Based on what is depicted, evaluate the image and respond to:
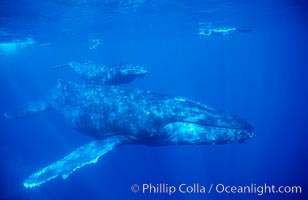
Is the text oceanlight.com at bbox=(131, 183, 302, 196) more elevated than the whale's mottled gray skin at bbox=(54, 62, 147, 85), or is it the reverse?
the whale's mottled gray skin at bbox=(54, 62, 147, 85)

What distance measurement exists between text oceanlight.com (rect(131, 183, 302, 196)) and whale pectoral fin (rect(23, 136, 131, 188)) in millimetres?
12345

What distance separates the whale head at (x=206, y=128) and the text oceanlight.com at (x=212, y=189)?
40.9 feet

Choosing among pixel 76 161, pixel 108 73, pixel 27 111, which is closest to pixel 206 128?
pixel 76 161

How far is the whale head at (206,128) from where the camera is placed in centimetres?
802

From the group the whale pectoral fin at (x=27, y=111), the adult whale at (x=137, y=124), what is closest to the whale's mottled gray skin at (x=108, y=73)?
the adult whale at (x=137, y=124)

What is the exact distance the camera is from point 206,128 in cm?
845

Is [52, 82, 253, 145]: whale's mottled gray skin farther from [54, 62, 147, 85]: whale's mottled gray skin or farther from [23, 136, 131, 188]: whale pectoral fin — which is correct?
[23, 136, 131, 188]: whale pectoral fin

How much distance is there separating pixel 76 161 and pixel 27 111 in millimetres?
8201

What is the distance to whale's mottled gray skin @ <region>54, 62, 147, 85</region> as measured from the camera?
10.7 m

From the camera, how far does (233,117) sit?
851 cm

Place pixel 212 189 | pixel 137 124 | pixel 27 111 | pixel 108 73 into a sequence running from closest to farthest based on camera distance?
pixel 137 124, pixel 108 73, pixel 27 111, pixel 212 189

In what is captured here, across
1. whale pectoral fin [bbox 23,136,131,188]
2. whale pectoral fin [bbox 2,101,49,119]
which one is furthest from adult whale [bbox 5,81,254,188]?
whale pectoral fin [bbox 2,101,49,119]

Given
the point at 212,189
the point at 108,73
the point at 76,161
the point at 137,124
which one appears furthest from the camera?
the point at 212,189

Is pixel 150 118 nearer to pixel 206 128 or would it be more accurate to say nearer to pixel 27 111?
pixel 206 128
